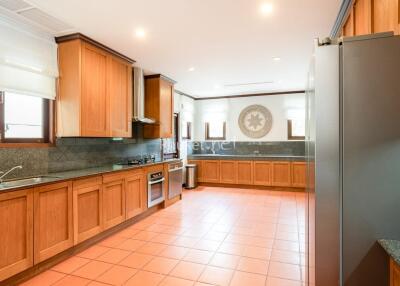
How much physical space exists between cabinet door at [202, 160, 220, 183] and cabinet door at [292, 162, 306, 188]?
6.41 feet

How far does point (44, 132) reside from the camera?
304 centimetres

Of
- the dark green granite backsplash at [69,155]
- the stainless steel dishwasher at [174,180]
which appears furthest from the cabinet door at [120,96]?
the stainless steel dishwasher at [174,180]

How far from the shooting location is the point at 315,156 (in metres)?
1.15

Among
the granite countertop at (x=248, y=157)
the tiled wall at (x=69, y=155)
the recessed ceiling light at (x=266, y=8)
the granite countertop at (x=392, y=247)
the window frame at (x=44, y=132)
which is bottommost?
the granite countertop at (x=392, y=247)

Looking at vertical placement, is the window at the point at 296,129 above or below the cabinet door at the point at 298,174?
above

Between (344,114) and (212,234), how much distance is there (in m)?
2.68

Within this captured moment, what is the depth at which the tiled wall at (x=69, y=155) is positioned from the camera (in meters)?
2.65

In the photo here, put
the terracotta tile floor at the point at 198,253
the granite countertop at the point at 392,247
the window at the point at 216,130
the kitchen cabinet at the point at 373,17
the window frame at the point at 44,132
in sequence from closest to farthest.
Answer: the granite countertop at the point at 392,247, the kitchen cabinet at the point at 373,17, the terracotta tile floor at the point at 198,253, the window frame at the point at 44,132, the window at the point at 216,130

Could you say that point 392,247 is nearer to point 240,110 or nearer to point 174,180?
point 174,180

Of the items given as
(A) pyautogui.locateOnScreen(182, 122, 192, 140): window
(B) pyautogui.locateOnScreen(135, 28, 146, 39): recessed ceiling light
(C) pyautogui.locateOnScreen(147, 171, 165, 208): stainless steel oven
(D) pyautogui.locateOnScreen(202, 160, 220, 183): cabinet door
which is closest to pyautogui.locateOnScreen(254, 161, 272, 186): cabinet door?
(D) pyautogui.locateOnScreen(202, 160, 220, 183): cabinet door

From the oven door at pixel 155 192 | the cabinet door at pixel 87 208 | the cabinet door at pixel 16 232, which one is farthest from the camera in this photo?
the oven door at pixel 155 192

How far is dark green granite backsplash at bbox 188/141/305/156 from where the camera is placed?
6.53 meters

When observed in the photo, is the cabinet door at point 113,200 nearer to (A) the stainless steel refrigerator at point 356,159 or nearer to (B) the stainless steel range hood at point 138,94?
(B) the stainless steel range hood at point 138,94

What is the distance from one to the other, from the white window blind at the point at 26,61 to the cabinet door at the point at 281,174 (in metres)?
5.05
